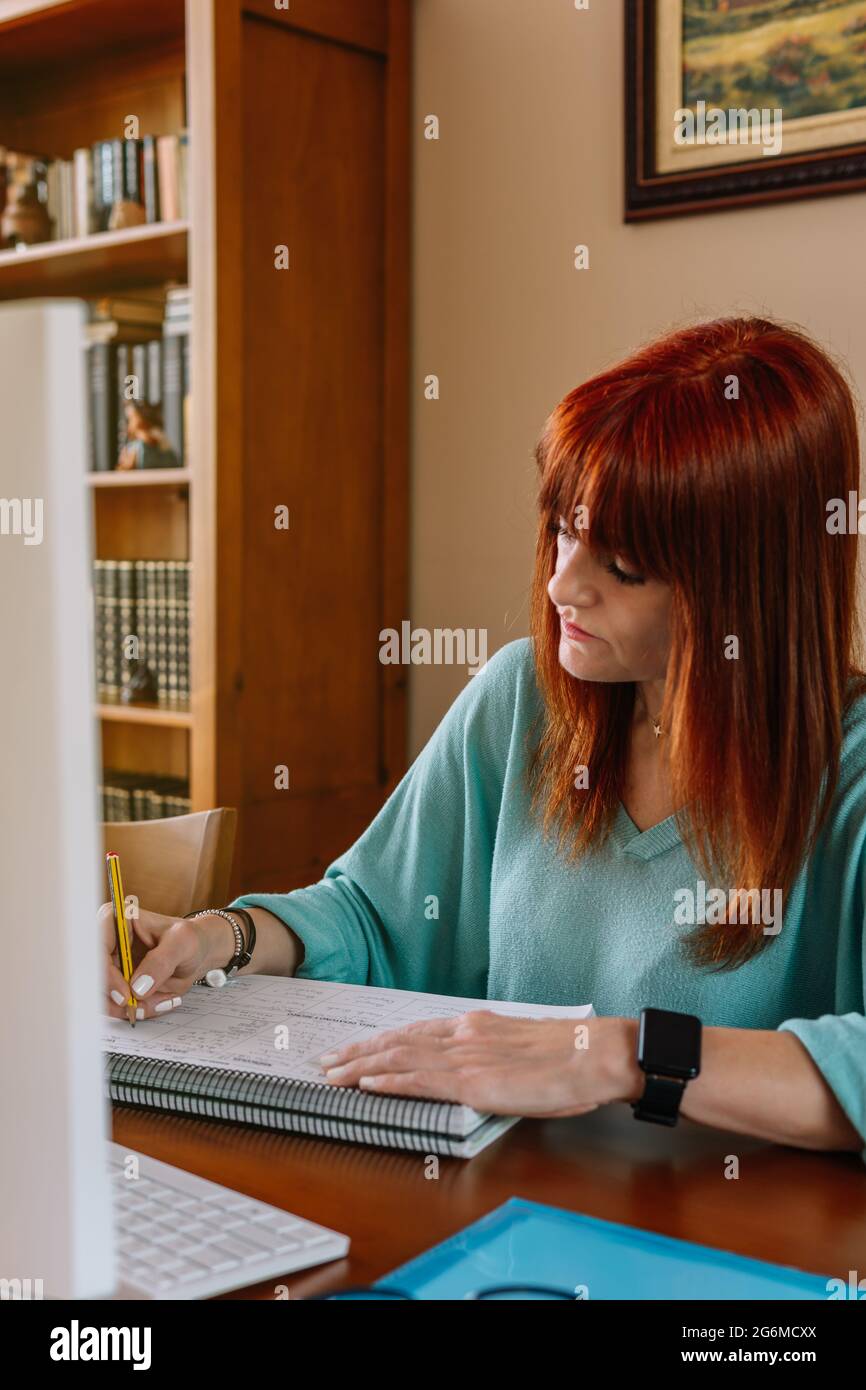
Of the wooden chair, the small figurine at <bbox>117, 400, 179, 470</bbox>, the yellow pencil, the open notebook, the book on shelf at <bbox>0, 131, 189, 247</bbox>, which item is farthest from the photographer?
the small figurine at <bbox>117, 400, 179, 470</bbox>

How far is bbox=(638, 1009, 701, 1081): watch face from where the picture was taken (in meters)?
0.97

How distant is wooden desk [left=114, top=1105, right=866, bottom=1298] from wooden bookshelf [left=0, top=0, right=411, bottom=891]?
5.74 ft

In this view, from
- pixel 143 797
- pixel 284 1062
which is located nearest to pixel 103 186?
pixel 143 797

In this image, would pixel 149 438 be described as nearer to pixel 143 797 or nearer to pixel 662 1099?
pixel 143 797

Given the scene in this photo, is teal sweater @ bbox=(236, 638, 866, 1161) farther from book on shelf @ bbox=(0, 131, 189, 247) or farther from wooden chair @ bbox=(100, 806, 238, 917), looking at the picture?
book on shelf @ bbox=(0, 131, 189, 247)

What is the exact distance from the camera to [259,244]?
8.81 feet

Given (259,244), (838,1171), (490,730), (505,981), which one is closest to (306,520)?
(259,244)

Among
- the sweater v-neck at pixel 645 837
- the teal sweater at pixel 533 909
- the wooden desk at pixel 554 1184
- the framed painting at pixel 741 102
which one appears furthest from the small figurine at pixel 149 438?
the wooden desk at pixel 554 1184

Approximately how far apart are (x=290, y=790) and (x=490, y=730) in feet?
4.47

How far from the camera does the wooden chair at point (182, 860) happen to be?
1.71m

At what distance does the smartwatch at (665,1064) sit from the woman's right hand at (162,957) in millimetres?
406

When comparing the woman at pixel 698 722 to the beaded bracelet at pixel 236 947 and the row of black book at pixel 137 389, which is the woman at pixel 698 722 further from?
the row of black book at pixel 137 389

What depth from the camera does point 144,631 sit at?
2998mm

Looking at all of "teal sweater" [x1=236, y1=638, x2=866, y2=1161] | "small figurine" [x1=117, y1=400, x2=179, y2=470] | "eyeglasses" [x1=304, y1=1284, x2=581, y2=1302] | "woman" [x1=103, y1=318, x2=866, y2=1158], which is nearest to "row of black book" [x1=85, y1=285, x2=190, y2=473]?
"small figurine" [x1=117, y1=400, x2=179, y2=470]
